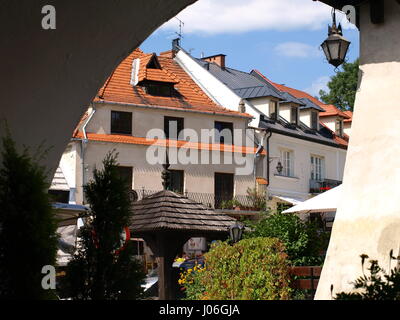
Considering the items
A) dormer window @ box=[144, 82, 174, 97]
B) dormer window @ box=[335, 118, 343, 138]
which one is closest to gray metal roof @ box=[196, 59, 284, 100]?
dormer window @ box=[144, 82, 174, 97]

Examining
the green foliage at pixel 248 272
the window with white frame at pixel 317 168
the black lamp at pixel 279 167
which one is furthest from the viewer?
the window with white frame at pixel 317 168

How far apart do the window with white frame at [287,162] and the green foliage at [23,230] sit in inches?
1282

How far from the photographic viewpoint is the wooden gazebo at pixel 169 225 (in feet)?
39.9

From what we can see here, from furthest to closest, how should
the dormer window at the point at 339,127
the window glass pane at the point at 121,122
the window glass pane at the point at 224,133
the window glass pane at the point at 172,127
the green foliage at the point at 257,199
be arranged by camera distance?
the dormer window at the point at 339,127
the window glass pane at the point at 224,133
the green foliage at the point at 257,199
the window glass pane at the point at 172,127
the window glass pane at the point at 121,122

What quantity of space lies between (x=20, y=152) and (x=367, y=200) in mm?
4652

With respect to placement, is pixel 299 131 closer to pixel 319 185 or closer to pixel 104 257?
pixel 319 185

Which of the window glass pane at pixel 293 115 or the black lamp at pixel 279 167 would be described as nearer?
the black lamp at pixel 279 167

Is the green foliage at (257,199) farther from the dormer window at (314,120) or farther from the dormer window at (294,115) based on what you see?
the dormer window at (314,120)

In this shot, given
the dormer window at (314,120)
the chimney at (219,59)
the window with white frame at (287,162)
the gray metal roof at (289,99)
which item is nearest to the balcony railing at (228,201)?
the window with white frame at (287,162)

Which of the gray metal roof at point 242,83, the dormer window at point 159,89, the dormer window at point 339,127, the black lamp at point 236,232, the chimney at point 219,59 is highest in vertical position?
the chimney at point 219,59

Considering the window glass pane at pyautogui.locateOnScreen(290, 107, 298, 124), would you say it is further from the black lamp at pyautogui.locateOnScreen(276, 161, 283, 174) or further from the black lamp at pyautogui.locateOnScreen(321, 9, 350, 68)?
the black lamp at pyautogui.locateOnScreen(321, 9, 350, 68)

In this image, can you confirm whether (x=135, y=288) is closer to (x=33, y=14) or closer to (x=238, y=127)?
(x=33, y=14)

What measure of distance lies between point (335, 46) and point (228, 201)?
987 inches

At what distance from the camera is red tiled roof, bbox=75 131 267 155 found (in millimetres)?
29578
